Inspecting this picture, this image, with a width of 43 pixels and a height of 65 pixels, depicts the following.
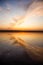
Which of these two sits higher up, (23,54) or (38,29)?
(38,29)

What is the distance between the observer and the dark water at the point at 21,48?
1448 millimetres

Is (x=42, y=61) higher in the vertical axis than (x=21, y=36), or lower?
lower

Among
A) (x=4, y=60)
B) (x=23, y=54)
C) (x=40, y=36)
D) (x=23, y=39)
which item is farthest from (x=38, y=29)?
(x=4, y=60)

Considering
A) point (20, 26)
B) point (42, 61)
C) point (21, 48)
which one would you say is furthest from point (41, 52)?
point (20, 26)

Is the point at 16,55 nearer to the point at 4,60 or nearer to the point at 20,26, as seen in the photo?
the point at 4,60

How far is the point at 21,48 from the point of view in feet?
4.82

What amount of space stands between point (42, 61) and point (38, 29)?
30 centimetres

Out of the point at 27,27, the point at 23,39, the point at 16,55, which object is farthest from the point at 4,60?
the point at 27,27

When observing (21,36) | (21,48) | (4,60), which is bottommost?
(4,60)

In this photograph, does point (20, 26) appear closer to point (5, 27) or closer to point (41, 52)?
point (5, 27)

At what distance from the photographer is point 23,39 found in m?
1.48

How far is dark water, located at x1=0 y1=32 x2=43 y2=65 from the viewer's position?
1.45 metres

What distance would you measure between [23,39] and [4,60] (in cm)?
27

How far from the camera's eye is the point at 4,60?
1.45 metres
